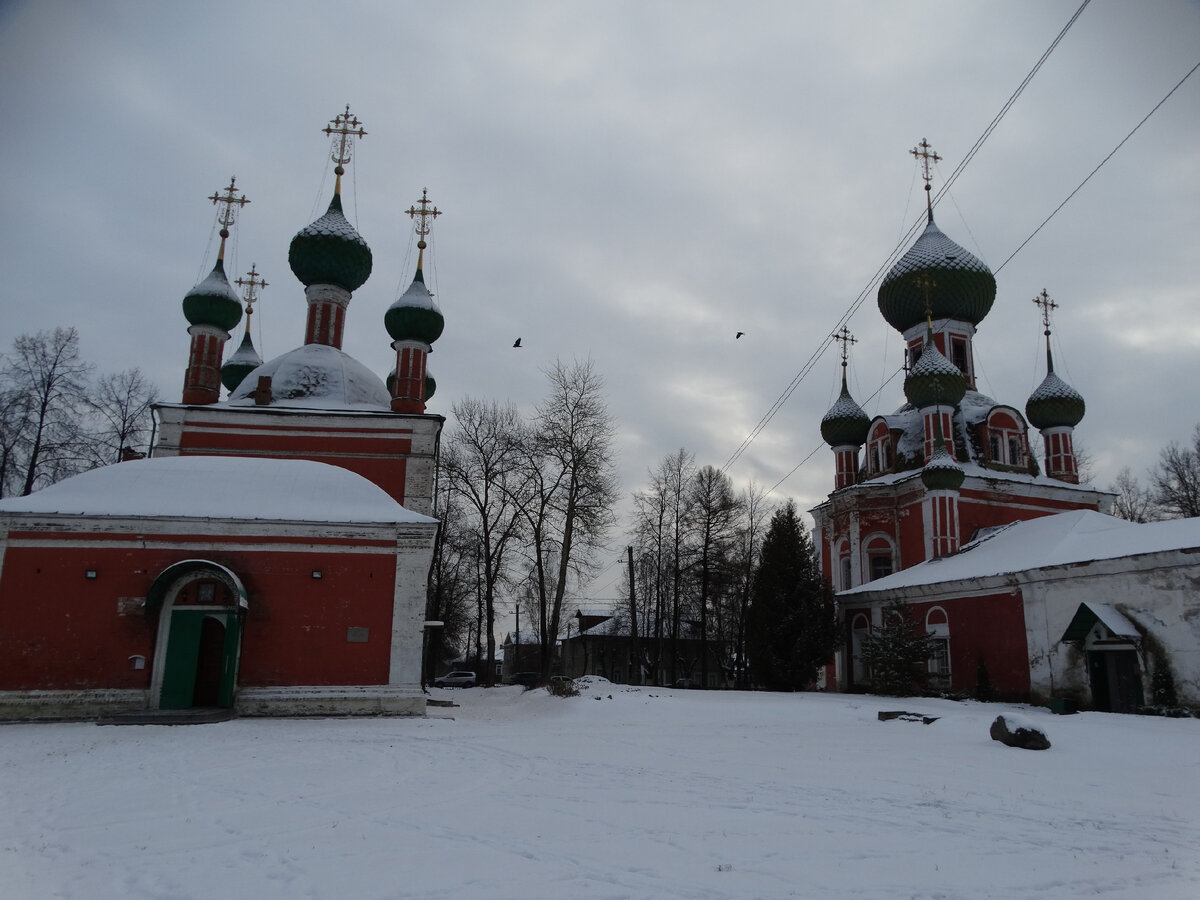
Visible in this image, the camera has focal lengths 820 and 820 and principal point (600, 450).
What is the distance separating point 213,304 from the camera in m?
23.1

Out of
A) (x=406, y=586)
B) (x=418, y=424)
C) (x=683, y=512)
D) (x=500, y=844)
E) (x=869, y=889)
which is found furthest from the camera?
(x=683, y=512)

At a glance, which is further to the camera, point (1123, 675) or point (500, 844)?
point (1123, 675)

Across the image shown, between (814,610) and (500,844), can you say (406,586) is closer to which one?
(500,844)

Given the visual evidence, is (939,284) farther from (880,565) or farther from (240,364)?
(240,364)

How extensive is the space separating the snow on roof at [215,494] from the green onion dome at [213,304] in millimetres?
7521

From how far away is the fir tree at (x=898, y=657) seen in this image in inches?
808

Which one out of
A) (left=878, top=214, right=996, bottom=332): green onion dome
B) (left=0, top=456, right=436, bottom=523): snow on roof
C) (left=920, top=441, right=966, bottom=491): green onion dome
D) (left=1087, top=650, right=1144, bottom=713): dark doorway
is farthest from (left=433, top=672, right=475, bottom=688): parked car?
(left=1087, top=650, right=1144, bottom=713): dark doorway

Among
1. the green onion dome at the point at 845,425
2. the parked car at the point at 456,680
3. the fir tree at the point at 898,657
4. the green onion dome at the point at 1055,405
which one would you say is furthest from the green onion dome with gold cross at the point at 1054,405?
the parked car at the point at 456,680

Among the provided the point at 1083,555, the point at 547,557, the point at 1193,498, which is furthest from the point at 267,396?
the point at 1193,498

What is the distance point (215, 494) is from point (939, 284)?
24374 millimetres

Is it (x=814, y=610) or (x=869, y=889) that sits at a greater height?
(x=814, y=610)

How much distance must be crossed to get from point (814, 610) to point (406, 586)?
14.2m

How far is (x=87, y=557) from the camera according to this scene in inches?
595

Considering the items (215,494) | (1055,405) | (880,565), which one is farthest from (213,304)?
(1055,405)
